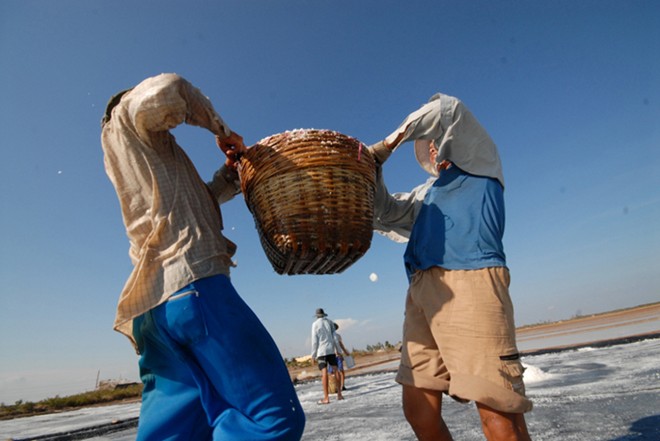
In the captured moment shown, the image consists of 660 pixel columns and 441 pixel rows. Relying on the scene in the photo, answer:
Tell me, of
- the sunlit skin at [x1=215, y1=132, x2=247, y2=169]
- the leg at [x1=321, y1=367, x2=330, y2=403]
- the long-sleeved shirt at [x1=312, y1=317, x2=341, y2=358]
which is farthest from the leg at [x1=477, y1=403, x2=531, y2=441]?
the long-sleeved shirt at [x1=312, y1=317, x2=341, y2=358]

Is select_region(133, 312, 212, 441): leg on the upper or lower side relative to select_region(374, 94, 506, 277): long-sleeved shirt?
lower

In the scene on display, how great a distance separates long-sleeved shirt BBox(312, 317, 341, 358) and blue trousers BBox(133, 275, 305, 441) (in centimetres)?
551

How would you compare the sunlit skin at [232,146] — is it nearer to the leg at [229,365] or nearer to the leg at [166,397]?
the leg at [229,365]

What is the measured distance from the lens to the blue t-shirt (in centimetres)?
176

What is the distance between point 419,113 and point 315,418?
3.85 meters

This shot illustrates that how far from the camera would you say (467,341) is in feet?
5.42

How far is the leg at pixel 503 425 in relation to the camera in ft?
4.96

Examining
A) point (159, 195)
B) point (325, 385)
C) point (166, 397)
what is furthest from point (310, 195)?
point (325, 385)

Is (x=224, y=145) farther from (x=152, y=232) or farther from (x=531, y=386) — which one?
(x=531, y=386)

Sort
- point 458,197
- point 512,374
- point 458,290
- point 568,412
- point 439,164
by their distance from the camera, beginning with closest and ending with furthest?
1. point 512,374
2. point 458,290
3. point 458,197
4. point 439,164
5. point 568,412

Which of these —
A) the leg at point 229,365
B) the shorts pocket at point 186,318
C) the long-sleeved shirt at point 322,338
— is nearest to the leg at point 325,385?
the long-sleeved shirt at point 322,338

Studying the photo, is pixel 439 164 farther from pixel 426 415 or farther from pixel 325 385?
pixel 325 385

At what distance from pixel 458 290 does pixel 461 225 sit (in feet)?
0.96

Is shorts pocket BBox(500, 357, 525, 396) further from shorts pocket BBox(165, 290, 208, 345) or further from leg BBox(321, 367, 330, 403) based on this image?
leg BBox(321, 367, 330, 403)
